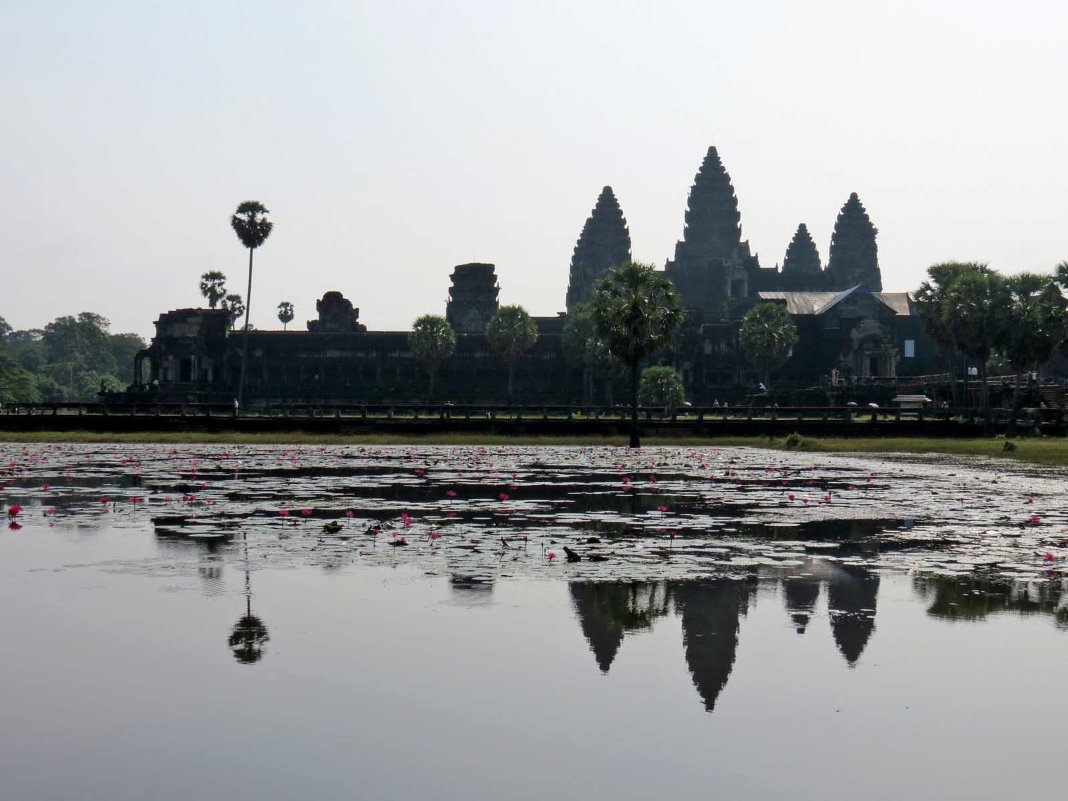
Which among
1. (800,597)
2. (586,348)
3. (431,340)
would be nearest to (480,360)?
(431,340)

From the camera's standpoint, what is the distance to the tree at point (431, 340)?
408 ft

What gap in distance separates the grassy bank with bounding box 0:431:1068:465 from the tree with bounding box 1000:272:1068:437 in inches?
332

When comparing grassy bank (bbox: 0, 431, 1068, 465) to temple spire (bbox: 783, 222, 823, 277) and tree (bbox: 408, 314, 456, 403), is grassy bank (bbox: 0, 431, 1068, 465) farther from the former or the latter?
temple spire (bbox: 783, 222, 823, 277)

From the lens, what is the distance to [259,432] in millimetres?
61531

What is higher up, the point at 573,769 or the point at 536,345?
the point at 536,345

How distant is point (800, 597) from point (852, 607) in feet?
2.40

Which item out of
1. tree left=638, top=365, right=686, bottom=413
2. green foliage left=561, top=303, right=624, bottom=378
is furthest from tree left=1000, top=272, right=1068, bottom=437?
green foliage left=561, top=303, right=624, bottom=378

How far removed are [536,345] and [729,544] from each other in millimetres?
111811

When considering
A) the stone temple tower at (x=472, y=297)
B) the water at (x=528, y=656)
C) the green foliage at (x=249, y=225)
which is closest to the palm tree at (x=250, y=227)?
the green foliage at (x=249, y=225)

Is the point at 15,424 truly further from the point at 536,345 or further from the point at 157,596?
the point at 536,345

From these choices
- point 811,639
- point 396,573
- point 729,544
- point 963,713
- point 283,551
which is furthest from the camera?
point 729,544

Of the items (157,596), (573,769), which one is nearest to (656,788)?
(573,769)

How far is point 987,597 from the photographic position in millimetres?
13398

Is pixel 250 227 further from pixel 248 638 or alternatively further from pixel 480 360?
pixel 248 638
